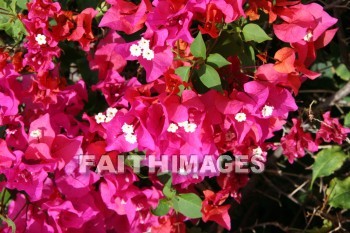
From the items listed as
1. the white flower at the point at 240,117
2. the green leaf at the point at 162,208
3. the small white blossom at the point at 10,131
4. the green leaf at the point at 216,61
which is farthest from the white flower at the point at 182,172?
the small white blossom at the point at 10,131

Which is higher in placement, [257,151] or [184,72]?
[184,72]

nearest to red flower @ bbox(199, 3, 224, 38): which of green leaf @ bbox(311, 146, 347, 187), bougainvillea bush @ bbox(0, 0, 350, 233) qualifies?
bougainvillea bush @ bbox(0, 0, 350, 233)

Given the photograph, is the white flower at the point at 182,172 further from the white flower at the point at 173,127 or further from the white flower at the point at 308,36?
the white flower at the point at 308,36

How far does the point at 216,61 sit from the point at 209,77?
5 centimetres

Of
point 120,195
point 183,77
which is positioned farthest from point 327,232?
point 183,77

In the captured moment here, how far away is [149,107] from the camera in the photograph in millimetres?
1249

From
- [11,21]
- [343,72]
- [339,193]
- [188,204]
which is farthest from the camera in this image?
[343,72]

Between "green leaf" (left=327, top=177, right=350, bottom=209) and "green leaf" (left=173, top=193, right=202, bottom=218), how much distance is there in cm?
49

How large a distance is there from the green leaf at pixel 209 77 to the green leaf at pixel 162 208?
487 millimetres

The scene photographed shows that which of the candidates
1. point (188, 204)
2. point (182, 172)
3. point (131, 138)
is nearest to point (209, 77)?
point (131, 138)

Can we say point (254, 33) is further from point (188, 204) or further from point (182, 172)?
point (188, 204)

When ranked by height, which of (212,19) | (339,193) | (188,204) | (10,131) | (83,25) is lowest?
(339,193)

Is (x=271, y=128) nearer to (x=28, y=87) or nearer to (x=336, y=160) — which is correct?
(x=336, y=160)

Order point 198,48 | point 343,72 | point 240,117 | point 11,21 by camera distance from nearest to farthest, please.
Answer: point 198,48, point 240,117, point 11,21, point 343,72
